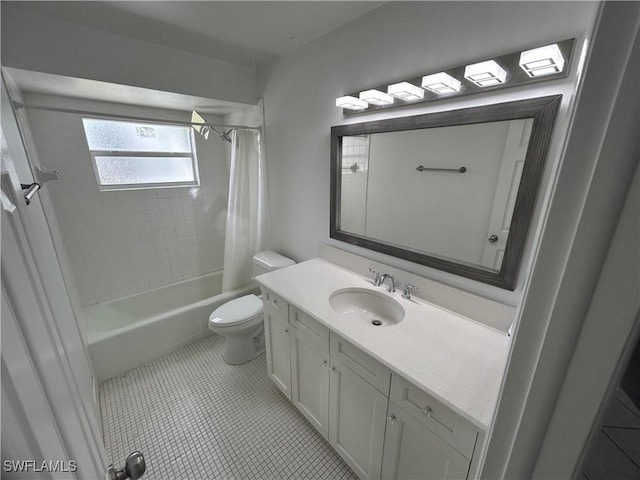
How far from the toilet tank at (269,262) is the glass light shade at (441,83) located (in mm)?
1654

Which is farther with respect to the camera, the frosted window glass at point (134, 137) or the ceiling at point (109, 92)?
the frosted window glass at point (134, 137)

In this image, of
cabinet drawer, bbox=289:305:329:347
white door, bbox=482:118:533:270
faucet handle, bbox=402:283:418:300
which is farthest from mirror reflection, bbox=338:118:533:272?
cabinet drawer, bbox=289:305:329:347

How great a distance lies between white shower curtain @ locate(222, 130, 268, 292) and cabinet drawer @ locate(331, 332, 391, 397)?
66.2 inches

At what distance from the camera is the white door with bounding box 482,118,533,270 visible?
1064 mm

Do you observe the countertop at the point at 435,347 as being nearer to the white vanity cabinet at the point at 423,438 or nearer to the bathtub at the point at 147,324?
the white vanity cabinet at the point at 423,438

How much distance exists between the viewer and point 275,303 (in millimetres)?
1633

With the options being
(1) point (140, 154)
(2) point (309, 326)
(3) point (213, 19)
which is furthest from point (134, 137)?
(2) point (309, 326)

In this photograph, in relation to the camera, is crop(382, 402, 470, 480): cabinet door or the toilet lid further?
the toilet lid

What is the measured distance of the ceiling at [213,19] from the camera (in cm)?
139

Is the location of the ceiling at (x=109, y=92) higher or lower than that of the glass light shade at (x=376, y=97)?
higher

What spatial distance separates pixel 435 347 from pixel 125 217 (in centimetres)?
286

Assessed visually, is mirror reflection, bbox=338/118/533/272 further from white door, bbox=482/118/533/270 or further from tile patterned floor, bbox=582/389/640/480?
tile patterned floor, bbox=582/389/640/480

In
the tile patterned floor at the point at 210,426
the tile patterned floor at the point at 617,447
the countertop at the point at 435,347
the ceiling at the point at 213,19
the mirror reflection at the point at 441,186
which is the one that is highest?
the ceiling at the point at 213,19

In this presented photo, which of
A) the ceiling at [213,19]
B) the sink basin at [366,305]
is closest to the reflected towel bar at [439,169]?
the sink basin at [366,305]
